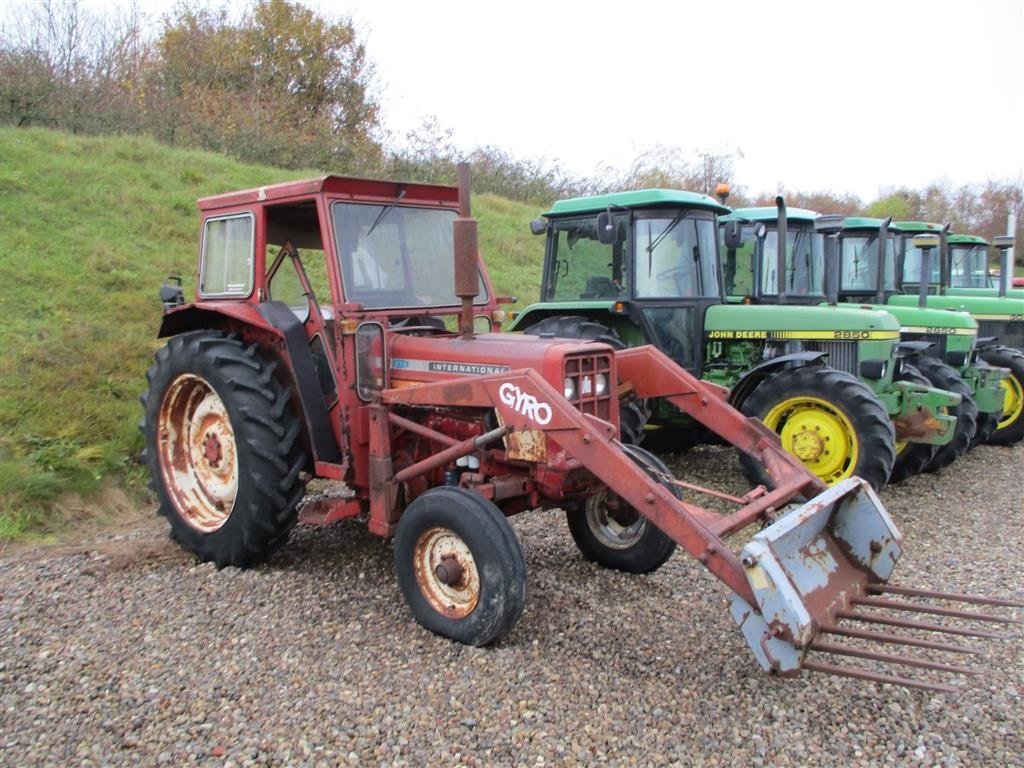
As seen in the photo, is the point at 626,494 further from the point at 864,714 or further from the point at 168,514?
the point at 168,514

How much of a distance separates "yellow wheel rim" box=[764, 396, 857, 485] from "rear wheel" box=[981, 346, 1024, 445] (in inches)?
149

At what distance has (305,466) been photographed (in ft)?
15.9

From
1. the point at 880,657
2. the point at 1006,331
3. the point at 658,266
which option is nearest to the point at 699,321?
the point at 658,266

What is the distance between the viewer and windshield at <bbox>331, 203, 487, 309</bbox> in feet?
15.1

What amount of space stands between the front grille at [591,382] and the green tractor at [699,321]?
2311mm

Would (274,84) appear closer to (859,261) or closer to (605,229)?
(859,261)

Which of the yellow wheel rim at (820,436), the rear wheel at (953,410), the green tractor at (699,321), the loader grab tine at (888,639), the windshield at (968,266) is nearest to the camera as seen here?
the loader grab tine at (888,639)

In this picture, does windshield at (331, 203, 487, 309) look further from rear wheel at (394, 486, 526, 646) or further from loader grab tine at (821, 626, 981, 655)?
loader grab tine at (821, 626, 981, 655)

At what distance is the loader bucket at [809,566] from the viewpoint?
3.16 m

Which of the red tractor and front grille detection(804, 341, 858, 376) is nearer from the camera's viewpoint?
the red tractor

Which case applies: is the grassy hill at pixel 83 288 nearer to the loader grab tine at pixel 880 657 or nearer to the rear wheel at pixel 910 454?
the loader grab tine at pixel 880 657

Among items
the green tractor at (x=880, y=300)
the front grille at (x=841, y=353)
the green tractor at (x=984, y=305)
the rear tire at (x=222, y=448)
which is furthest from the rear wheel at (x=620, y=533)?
the green tractor at (x=984, y=305)

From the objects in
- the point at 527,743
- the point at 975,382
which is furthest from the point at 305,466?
the point at 975,382

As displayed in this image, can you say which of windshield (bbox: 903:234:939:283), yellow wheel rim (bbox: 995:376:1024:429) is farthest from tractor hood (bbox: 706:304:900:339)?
windshield (bbox: 903:234:939:283)
